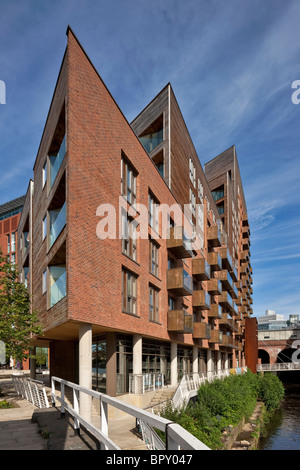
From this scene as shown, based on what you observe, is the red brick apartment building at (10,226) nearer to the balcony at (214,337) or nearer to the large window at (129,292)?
the balcony at (214,337)

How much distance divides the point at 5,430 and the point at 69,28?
49.0 ft

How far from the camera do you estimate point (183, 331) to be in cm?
2720

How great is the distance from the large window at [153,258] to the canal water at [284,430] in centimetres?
1207

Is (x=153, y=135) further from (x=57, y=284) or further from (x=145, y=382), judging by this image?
(x=145, y=382)

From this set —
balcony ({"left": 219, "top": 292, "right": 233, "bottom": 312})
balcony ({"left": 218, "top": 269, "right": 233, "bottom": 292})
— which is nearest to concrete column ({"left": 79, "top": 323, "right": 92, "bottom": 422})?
balcony ({"left": 218, "top": 269, "right": 233, "bottom": 292})

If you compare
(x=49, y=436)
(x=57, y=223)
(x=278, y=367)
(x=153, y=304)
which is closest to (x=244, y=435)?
(x=153, y=304)

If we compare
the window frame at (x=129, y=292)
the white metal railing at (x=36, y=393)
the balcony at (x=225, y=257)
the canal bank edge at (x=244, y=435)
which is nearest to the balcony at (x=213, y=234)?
the balcony at (x=225, y=257)

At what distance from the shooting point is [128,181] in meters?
21.9

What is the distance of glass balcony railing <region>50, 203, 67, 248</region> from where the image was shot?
672 inches

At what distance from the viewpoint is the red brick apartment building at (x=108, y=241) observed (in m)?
16.2

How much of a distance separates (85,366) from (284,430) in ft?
68.1

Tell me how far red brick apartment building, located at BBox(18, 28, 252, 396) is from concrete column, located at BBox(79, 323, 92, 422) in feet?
0.13

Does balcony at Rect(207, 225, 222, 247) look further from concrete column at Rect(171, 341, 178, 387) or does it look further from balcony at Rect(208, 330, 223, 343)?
concrete column at Rect(171, 341, 178, 387)
